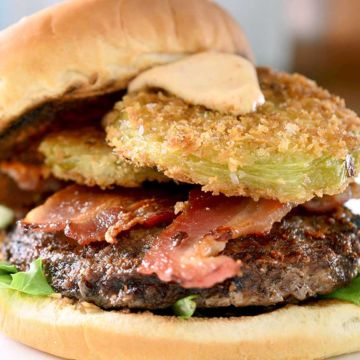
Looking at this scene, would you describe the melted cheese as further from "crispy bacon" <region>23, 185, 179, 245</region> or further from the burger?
"crispy bacon" <region>23, 185, 179, 245</region>

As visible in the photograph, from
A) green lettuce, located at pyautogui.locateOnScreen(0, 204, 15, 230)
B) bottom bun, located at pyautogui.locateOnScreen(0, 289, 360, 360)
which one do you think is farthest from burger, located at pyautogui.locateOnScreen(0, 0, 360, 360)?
green lettuce, located at pyautogui.locateOnScreen(0, 204, 15, 230)

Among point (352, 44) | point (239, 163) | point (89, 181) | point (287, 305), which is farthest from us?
point (352, 44)

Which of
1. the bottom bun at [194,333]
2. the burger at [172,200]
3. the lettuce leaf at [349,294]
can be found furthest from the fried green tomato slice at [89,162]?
the lettuce leaf at [349,294]

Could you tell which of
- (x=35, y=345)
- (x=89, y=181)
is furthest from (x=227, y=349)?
(x=89, y=181)

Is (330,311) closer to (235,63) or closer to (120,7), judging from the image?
(235,63)

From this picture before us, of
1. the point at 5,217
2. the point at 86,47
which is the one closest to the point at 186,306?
the point at 86,47
